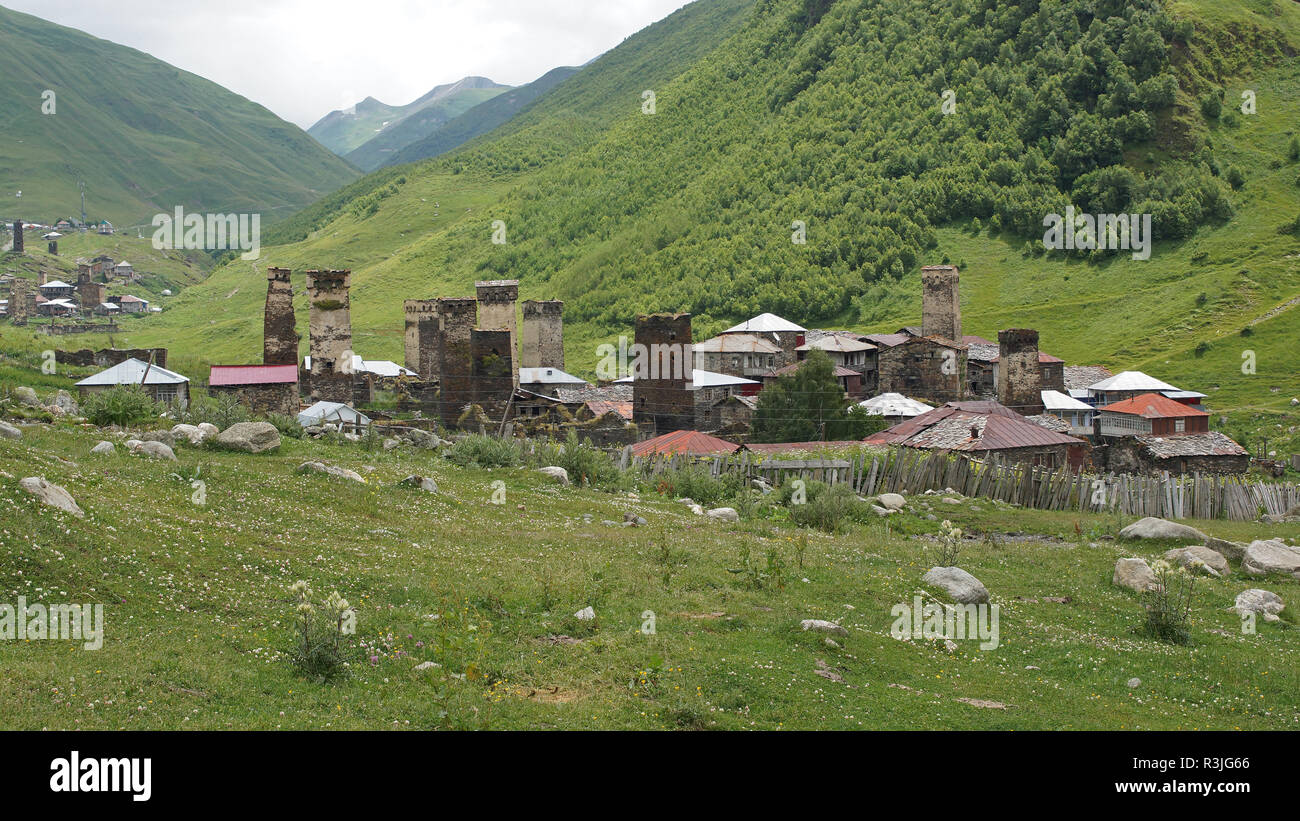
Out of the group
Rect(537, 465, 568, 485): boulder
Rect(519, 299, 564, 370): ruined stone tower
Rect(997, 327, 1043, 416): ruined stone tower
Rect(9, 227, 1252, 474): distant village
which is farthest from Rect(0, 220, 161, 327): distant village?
Rect(537, 465, 568, 485): boulder

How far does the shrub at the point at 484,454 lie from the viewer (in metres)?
24.0

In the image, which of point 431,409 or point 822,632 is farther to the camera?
point 431,409

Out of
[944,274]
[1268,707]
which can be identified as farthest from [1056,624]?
[944,274]

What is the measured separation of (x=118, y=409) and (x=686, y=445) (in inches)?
599

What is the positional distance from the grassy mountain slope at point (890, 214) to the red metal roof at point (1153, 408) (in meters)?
10.4

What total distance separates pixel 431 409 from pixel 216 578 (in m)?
24.9

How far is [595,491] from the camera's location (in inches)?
905

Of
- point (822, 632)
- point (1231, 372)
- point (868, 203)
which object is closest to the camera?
point (822, 632)

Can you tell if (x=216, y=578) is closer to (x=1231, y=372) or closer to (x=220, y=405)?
(x=220, y=405)

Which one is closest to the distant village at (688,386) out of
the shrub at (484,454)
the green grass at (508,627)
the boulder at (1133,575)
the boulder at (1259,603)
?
the shrub at (484,454)

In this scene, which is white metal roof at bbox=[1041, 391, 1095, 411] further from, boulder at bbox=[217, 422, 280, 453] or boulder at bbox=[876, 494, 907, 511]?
boulder at bbox=[217, 422, 280, 453]

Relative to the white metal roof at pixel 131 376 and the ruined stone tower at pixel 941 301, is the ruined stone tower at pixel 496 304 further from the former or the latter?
the ruined stone tower at pixel 941 301

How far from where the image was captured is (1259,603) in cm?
1652
